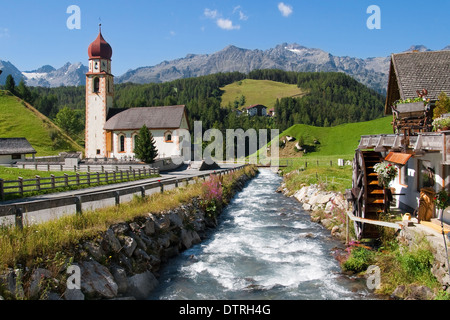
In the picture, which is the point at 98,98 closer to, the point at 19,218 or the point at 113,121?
the point at 113,121

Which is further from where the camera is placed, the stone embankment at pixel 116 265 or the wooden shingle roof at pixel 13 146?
the wooden shingle roof at pixel 13 146

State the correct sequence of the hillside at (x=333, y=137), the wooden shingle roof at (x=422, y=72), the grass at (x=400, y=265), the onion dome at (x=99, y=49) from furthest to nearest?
the hillside at (x=333, y=137)
the onion dome at (x=99, y=49)
the wooden shingle roof at (x=422, y=72)
the grass at (x=400, y=265)

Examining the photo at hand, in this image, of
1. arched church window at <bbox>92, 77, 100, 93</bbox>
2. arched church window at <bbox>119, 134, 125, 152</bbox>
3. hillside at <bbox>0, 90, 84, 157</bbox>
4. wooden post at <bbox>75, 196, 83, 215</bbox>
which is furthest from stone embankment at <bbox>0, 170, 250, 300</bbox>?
hillside at <bbox>0, 90, 84, 157</bbox>

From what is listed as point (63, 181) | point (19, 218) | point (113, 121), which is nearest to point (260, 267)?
point (19, 218)

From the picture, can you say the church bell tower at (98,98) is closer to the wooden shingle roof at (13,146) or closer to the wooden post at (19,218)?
the wooden shingle roof at (13,146)

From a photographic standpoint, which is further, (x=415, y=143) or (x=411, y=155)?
(x=415, y=143)

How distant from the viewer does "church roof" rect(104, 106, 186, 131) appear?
206 ft

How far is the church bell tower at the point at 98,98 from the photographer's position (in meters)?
63.7

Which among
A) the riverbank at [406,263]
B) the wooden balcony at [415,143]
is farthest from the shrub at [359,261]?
the wooden balcony at [415,143]

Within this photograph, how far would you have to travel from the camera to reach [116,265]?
421 inches

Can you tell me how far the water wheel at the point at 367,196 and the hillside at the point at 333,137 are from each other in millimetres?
60818

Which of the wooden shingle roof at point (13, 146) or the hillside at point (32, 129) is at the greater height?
the hillside at point (32, 129)

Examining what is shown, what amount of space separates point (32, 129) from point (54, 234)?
82.7 meters

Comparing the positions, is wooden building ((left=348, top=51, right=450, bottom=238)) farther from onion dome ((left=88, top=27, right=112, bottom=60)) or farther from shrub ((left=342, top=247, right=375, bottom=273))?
onion dome ((left=88, top=27, right=112, bottom=60))
